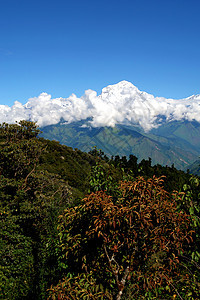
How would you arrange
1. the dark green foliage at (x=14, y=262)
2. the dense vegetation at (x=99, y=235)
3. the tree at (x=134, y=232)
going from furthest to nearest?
the dark green foliage at (x=14, y=262) → the dense vegetation at (x=99, y=235) → the tree at (x=134, y=232)

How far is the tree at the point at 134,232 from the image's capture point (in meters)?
4.49

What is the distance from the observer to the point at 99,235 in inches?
163

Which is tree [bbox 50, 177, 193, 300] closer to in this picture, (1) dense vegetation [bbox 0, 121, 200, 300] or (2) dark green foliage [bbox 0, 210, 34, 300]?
(1) dense vegetation [bbox 0, 121, 200, 300]

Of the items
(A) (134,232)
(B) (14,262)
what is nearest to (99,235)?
(A) (134,232)

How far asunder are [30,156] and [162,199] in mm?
18664

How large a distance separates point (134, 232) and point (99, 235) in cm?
88

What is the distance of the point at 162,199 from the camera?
16.9 feet

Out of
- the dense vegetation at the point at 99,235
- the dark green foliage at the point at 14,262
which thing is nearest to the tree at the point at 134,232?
the dense vegetation at the point at 99,235

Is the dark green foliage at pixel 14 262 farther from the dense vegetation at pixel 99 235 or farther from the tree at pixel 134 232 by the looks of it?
the tree at pixel 134 232

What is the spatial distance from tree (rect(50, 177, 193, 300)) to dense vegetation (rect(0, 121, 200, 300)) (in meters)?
0.02

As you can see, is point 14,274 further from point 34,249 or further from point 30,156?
point 30,156

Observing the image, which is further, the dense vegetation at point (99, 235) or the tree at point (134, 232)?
the dense vegetation at point (99, 235)

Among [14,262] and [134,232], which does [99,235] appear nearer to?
[134,232]

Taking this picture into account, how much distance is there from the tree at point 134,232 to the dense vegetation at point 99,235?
24 mm
